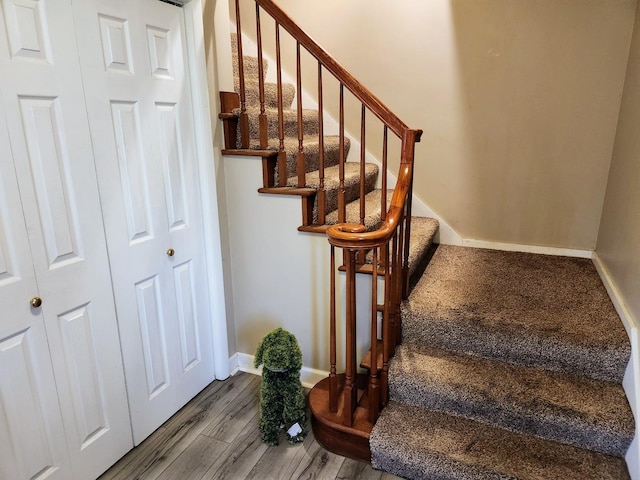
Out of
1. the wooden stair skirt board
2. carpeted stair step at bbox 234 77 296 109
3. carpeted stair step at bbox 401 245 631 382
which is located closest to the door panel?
the wooden stair skirt board

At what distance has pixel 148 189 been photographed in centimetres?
181

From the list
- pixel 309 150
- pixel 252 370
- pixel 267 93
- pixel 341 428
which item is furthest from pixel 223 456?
pixel 267 93

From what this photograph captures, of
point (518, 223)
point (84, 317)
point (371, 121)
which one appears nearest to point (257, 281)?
point (84, 317)

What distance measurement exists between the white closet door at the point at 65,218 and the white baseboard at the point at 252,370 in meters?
0.78

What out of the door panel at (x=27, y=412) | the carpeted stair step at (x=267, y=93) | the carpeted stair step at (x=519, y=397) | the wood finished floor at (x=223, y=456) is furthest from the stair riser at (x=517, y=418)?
the carpeted stair step at (x=267, y=93)

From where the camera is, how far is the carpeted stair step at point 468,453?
1.54 m

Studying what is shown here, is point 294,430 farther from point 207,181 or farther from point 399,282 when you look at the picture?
point 207,181

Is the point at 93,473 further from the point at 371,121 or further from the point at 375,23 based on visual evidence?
the point at 375,23

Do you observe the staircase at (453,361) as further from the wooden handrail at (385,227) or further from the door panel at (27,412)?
the door panel at (27,412)

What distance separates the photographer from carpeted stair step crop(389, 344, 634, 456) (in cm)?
162

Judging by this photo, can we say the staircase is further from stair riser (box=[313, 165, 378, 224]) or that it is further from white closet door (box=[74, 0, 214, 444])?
white closet door (box=[74, 0, 214, 444])

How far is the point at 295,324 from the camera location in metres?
2.35

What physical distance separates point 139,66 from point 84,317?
3.34 feet

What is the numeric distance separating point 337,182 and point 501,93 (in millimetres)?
1251
